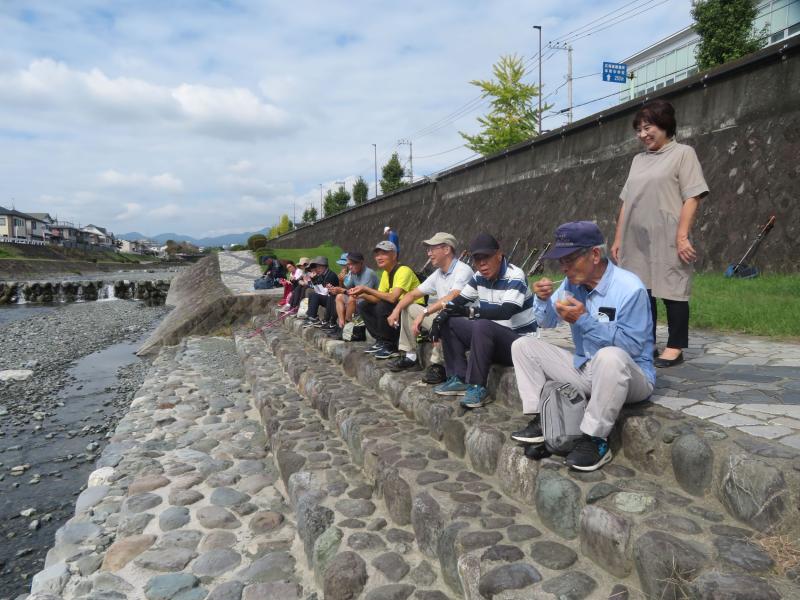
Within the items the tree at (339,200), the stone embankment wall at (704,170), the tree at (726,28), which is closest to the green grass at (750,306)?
the stone embankment wall at (704,170)

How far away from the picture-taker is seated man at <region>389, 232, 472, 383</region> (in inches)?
180

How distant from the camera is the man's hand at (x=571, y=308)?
2.59m

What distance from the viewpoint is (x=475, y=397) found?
11.9 feet

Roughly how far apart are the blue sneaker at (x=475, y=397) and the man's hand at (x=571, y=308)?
3.94 ft

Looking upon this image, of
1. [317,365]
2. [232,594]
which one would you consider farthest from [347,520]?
[317,365]

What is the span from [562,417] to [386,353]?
3159 mm

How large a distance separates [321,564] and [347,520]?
34 cm

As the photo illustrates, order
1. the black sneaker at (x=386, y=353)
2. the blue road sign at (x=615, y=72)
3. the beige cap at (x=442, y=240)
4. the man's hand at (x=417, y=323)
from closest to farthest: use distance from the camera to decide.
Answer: the beige cap at (x=442, y=240) → the man's hand at (x=417, y=323) → the black sneaker at (x=386, y=353) → the blue road sign at (x=615, y=72)

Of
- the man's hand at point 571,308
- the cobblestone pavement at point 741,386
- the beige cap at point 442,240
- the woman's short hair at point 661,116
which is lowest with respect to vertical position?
the cobblestone pavement at point 741,386

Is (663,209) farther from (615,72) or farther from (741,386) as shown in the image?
(615,72)

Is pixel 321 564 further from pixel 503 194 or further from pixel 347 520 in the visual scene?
pixel 503 194

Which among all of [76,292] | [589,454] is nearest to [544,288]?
[589,454]

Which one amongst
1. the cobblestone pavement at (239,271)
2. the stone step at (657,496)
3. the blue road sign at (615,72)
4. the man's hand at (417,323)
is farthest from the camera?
the blue road sign at (615,72)

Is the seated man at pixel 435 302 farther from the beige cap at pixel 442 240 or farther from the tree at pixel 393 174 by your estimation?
the tree at pixel 393 174
